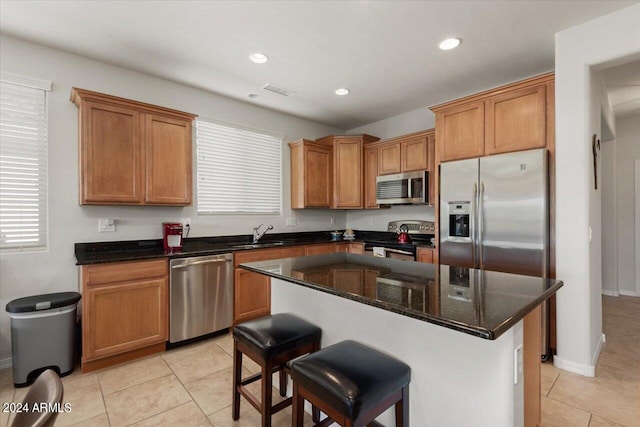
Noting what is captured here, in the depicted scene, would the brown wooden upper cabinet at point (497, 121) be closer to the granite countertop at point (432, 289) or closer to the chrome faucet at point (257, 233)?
the granite countertop at point (432, 289)

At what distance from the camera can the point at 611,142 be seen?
181 inches

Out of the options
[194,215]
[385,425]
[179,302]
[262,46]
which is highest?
[262,46]

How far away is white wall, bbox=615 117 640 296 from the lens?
15.2ft

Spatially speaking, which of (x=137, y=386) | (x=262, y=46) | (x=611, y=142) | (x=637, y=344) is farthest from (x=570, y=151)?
(x=137, y=386)

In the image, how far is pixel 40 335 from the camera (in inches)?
91.0

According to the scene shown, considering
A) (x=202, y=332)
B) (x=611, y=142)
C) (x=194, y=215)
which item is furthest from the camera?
(x=611, y=142)

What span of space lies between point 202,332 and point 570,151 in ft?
12.3

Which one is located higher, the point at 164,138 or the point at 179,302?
the point at 164,138

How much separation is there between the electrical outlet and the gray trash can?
77cm

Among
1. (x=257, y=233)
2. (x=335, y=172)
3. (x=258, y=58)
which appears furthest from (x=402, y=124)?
(x=257, y=233)

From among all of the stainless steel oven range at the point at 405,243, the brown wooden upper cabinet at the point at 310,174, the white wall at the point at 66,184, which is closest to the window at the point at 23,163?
the white wall at the point at 66,184

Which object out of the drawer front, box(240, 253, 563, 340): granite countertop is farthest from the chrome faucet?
box(240, 253, 563, 340): granite countertop

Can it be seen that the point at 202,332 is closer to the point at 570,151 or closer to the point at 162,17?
the point at 162,17

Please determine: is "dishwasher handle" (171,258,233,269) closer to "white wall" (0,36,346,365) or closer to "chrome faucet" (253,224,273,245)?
"white wall" (0,36,346,365)
